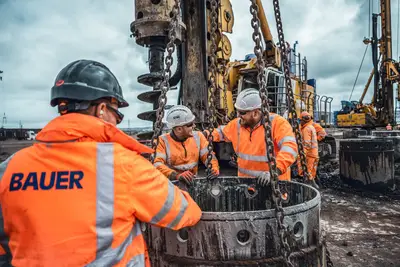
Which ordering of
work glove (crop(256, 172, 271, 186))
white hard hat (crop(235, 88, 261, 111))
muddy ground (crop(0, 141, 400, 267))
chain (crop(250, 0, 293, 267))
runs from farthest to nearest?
muddy ground (crop(0, 141, 400, 267)), white hard hat (crop(235, 88, 261, 111)), work glove (crop(256, 172, 271, 186)), chain (crop(250, 0, 293, 267))

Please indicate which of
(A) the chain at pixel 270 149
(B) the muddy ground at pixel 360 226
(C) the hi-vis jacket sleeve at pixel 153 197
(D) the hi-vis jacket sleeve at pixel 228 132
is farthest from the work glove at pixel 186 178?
(B) the muddy ground at pixel 360 226

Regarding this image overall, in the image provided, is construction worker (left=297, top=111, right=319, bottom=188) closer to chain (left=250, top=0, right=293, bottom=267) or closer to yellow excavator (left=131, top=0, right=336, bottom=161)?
yellow excavator (left=131, top=0, right=336, bottom=161)

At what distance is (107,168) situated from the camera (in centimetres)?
145

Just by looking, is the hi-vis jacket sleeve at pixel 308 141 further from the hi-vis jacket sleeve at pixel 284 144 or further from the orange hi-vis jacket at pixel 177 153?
the hi-vis jacket sleeve at pixel 284 144

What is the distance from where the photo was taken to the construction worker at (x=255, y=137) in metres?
3.64

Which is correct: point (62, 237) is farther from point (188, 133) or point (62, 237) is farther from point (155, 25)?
point (155, 25)

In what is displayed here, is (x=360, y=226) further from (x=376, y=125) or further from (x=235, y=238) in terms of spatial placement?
(x=376, y=125)

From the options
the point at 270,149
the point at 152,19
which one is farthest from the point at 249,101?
the point at 152,19

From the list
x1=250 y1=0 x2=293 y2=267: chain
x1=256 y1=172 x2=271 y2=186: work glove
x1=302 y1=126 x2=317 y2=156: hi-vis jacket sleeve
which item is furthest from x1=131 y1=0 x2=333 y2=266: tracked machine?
x1=302 y1=126 x2=317 y2=156: hi-vis jacket sleeve

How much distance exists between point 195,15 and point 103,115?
4811mm

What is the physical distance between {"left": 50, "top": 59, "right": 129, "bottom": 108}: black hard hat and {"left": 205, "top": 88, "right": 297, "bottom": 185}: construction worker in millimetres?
2235

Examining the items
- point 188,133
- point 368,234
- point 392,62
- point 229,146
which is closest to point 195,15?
point 188,133

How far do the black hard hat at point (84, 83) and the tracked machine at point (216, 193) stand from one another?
2.56ft

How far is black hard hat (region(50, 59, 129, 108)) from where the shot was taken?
1661 mm
